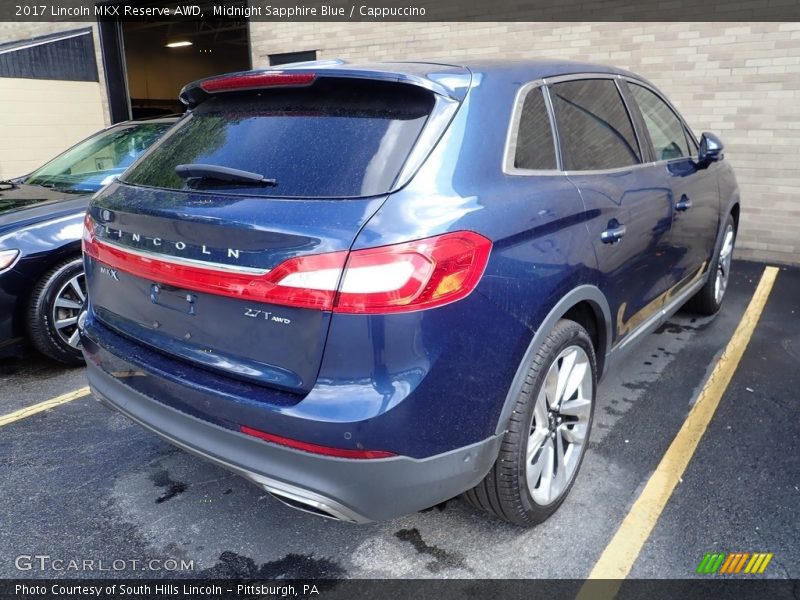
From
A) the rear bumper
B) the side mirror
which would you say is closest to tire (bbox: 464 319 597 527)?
the rear bumper

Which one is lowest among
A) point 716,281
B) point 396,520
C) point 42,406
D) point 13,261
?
point 42,406

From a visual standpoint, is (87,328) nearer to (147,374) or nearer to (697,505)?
(147,374)

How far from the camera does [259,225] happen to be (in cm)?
190

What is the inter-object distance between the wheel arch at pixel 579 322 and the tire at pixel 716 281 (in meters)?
2.09

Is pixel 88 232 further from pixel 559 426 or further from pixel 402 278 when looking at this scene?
pixel 559 426

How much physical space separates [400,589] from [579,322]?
127 centimetres

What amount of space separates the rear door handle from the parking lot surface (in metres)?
1.08

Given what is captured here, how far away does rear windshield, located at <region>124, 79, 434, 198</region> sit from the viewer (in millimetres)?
1978

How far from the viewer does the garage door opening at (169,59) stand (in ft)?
78.2

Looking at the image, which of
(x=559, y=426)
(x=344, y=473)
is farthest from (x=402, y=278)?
(x=559, y=426)

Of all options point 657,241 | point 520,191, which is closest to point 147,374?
point 520,191

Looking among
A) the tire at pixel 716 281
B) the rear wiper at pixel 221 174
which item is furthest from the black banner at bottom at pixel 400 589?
the tire at pixel 716 281

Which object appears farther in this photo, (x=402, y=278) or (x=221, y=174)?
(x=221, y=174)

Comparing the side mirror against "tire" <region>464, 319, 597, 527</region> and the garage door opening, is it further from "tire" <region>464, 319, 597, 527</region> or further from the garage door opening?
the garage door opening
